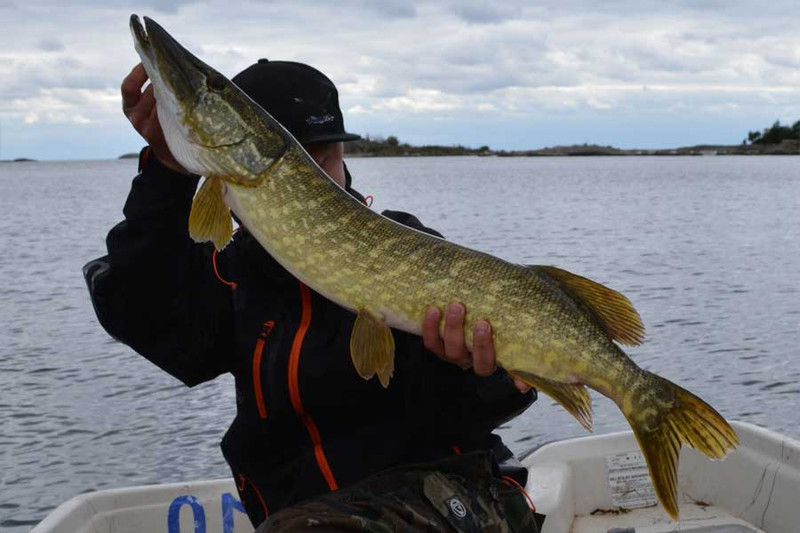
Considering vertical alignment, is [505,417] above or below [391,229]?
below

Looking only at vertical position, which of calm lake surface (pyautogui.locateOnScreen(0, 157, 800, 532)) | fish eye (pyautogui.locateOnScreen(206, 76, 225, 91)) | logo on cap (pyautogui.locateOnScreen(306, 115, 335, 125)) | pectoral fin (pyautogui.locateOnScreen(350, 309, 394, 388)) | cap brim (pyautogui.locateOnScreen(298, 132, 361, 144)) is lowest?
calm lake surface (pyautogui.locateOnScreen(0, 157, 800, 532))

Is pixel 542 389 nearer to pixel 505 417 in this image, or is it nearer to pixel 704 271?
A: pixel 505 417

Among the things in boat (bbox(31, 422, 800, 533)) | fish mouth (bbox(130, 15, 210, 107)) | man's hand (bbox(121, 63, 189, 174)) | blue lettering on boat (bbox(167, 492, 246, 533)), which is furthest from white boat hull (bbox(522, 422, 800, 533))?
fish mouth (bbox(130, 15, 210, 107))

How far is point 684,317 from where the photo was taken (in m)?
12.7

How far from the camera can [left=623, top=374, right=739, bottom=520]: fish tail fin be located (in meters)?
2.50

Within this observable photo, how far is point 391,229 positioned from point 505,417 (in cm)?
72

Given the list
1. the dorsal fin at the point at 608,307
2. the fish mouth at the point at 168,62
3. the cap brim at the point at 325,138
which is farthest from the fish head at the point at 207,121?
the dorsal fin at the point at 608,307

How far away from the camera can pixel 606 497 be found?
473 centimetres

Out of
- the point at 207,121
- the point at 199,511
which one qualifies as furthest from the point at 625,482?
the point at 207,121

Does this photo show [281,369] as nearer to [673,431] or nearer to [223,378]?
[673,431]

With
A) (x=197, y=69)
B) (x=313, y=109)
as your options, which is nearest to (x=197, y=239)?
(x=197, y=69)

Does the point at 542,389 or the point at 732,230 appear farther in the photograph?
the point at 732,230

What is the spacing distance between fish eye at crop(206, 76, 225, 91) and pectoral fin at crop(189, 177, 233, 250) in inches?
11.2

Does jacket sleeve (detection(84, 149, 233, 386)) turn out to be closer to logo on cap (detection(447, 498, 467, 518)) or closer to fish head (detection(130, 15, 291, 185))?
fish head (detection(130, 15, 291, 185))
